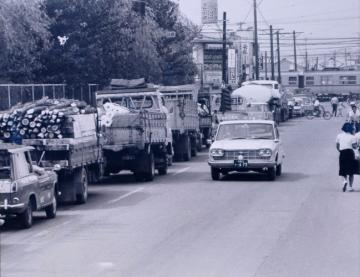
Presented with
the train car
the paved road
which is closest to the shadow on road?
the paved road

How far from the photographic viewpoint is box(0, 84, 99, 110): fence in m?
36.2

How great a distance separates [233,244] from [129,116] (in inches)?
449

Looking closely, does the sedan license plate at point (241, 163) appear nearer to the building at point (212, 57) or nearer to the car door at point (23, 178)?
the car door at point (23, 178)

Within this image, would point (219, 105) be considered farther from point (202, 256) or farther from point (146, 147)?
point (202, 256)

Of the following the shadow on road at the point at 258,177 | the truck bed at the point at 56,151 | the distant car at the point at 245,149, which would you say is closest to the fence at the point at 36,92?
the shadow on road at the point at 258,177

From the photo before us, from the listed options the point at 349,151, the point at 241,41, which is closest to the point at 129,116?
the point at 349,151

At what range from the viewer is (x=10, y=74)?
135 feet

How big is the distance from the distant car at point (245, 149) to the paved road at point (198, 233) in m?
0.50

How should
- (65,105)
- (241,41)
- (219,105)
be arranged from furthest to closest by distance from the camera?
(241,41)
(219,105)
(65,105)

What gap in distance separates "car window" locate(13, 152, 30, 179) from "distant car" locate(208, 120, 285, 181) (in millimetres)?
9235

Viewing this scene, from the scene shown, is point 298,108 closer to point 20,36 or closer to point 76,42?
point 76,42

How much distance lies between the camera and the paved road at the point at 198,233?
12945mm

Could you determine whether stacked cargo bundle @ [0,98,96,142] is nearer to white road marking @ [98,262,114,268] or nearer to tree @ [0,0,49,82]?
white road marking @ [98,262,114,268]

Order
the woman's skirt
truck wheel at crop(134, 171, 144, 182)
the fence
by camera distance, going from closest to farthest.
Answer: the woman's skirt → truck wheel at crop(134, 171, 144, 182) → the fence
